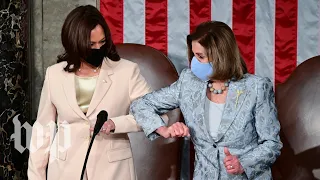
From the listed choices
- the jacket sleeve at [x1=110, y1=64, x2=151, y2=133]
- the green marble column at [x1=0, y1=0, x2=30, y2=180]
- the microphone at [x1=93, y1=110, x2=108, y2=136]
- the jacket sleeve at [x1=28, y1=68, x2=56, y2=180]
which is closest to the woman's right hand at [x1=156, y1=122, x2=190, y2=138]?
the jacket sleeve at [x1=110, y1=64, x2=151, y2=133]

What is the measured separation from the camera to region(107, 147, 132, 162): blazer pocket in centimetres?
236

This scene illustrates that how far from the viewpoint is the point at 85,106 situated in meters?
2.38

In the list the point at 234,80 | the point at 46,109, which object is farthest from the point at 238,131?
the point at 46,109

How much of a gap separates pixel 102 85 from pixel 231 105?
1.71 ft

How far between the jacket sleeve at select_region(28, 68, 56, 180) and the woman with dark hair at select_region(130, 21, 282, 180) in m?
0.34

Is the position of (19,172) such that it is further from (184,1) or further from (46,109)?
(184,1)

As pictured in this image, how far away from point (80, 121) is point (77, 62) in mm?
244

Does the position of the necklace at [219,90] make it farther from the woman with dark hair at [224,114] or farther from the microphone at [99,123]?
the microphone at [99,123]

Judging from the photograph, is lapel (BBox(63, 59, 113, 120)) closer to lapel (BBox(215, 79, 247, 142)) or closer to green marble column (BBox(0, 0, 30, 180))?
lapel (BBox(215, 79, 247, 142))

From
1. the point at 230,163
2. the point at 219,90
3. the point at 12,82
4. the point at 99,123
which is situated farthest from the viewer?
the point at 12,82

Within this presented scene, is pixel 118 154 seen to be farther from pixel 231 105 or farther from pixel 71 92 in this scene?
pixel 231 105

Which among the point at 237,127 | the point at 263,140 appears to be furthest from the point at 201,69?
the point at 263,140

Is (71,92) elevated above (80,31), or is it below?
below

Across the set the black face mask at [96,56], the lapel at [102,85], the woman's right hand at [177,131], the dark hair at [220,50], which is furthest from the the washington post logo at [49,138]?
the dark hair at [220,50]
